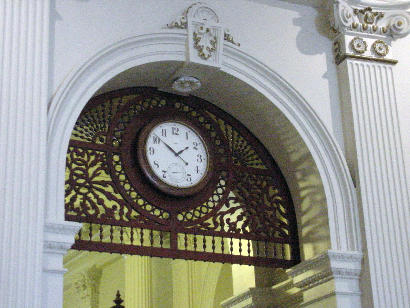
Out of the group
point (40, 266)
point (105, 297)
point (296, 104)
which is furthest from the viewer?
point (105, 297)

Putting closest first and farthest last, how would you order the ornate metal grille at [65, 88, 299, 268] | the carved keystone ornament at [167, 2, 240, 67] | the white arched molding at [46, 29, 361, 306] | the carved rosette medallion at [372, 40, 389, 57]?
the white arched molding at [46, 29, 361, 306]
the ornate metal grille at [65, 88, 299, 268]
the carved keystone ornament at [167, 2, 240, 67]
the carved rosette medallion at [372, 40, 389, 57]

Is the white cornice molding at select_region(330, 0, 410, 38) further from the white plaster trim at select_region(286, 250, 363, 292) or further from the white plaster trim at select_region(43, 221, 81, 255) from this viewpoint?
the white plaster trim at select_region(43, 221, 81, 255)

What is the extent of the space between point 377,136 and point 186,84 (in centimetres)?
176

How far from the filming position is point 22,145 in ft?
20.2

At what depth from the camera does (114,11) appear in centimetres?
723

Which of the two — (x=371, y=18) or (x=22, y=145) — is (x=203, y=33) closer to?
(x=371, y=18)

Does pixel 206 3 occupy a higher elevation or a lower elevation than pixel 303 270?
higher

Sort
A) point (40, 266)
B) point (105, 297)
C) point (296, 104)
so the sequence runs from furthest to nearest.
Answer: point (105, 297)
point (296, 104)
point (40, 266)

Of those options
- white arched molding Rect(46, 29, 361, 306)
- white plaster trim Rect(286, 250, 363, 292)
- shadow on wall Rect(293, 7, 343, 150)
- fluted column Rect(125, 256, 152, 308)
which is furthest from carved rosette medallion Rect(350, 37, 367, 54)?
fluted column Rect(125, 256, 152, 308)

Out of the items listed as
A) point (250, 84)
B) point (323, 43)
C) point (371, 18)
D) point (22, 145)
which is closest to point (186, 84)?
point (250, 84)

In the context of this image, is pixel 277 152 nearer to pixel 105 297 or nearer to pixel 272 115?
pixel 272 115

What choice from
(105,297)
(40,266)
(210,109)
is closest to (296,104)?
(210,109)

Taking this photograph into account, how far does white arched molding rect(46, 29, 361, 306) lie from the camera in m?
6.62

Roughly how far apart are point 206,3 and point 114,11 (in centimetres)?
88
